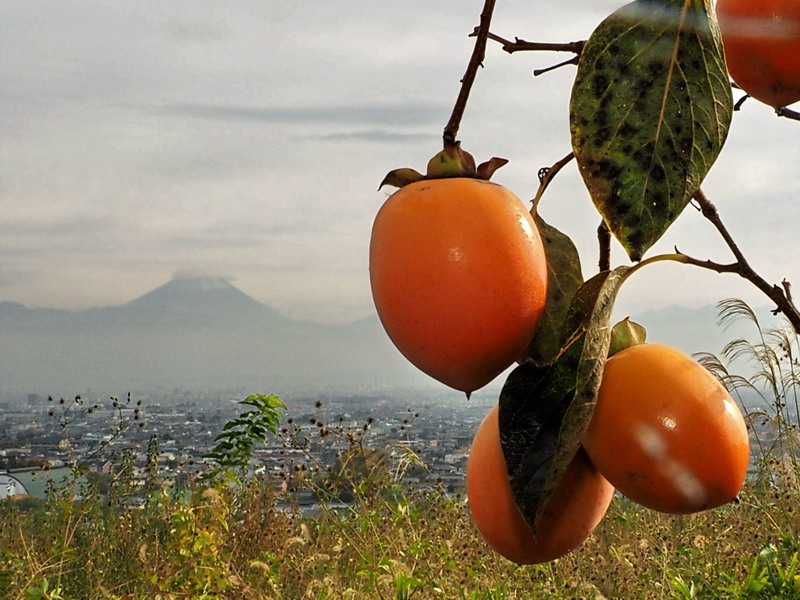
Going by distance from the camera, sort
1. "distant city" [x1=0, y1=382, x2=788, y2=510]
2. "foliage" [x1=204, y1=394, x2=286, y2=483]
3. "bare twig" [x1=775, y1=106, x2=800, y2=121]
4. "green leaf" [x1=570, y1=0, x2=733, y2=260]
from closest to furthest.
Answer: "green leaf" [x1=570, y1=0, x2=733, y2=260]
"bare twig" [x1=775, y1=106, x2=800, y2=121]
"distant city" [x1=0, y1=382, x2=788, y2=510]
"foliage" [x1=204, y1=394, x2=286, y2=483]

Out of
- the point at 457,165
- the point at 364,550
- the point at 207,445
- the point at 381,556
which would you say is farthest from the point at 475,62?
the point at 207,445

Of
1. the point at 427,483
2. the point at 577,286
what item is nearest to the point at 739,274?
the point at 577,286

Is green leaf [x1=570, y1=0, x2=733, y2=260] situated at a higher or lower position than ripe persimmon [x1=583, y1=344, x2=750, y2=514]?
higher

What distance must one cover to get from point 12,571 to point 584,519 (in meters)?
2.94

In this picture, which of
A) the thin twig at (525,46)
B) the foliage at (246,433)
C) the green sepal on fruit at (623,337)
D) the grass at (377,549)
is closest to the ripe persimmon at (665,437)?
the green sepal on fruit at (623,337)

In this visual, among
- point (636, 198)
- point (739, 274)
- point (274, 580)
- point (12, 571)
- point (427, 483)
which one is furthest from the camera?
point (427, 483)

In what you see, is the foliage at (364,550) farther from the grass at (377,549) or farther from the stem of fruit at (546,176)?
the stem of fruit at (546,176)

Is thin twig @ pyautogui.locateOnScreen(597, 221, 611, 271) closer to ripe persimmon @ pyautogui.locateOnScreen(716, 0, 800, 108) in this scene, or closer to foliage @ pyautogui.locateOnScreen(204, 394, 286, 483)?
ripe persimmon @ pyautogui.locateOnScreen(716, 0, 800, 108)

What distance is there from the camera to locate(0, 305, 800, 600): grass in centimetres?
271

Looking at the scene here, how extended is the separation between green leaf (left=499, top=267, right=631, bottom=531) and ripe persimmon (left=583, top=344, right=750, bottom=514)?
0.12 ft

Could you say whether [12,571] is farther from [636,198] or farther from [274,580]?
[636,198]

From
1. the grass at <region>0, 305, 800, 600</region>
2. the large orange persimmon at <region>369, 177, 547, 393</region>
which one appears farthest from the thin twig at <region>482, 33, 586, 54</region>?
the grass at <region>0, 305, 800, 600</region>

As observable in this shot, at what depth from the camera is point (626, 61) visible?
275mm

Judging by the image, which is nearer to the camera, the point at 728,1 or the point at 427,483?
the point at 728,1
